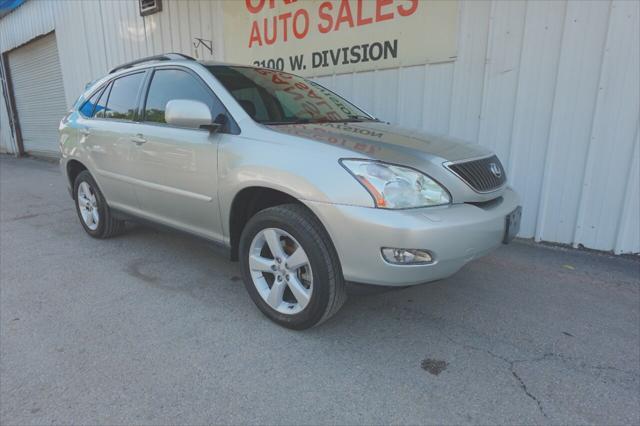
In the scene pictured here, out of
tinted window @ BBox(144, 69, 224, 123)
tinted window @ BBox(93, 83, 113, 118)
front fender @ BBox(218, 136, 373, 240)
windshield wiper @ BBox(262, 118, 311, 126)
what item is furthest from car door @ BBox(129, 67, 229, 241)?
tinted window @ BBox(93, 83, 113, 118)

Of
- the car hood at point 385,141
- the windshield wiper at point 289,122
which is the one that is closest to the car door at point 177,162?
the windshield wiper at point 289,122

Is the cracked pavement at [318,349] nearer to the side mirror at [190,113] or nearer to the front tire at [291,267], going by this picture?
the front tire at [291,267]

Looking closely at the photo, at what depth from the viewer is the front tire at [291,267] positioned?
7.44 ft

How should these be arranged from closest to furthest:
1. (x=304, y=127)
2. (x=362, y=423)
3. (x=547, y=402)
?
1. (x=362, y=423)
2. (x=547, y=402)
3. (x=304, y=127)

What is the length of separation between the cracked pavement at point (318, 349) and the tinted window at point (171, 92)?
4.43ft

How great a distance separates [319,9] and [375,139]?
3704 mm

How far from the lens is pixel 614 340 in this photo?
8.25 ft

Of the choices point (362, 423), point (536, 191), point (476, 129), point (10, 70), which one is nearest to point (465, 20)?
point (476, 129)

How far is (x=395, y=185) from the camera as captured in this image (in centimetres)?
212

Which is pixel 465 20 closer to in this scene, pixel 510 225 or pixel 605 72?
pixel 605 72

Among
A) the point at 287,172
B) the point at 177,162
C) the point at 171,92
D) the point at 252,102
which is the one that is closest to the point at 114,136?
the point at 171,92

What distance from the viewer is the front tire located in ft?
7.44

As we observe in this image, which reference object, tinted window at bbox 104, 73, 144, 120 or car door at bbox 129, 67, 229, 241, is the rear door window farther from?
car door at bbox 129, 67, 229, 241

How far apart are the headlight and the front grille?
0.24 m
